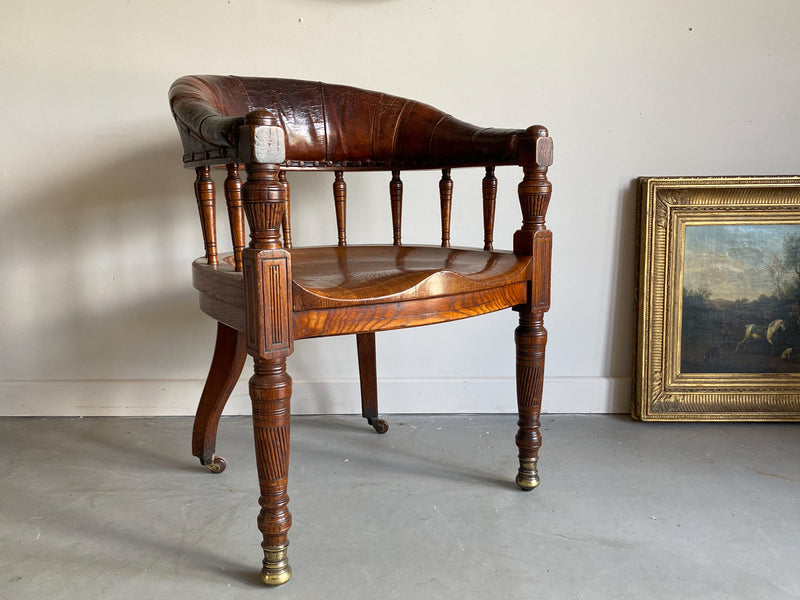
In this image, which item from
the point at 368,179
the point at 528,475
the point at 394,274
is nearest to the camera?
the point at 394,274

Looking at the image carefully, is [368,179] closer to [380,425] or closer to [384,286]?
[380,425]

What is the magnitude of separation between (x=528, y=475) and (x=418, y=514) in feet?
0.92

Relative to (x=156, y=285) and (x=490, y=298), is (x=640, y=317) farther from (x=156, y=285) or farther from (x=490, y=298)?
(x=156, y=285)

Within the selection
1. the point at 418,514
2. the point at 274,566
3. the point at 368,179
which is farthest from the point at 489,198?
the point at 274,566

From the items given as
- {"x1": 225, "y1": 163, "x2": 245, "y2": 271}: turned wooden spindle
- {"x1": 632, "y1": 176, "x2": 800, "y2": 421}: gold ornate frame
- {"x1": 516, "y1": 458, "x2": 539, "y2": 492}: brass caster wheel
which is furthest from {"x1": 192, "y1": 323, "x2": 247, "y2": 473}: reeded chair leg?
{"x1": 632, "y1": 176, "x2": 800, "y2": 421}: gold ornate frame

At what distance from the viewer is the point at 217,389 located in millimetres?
1479

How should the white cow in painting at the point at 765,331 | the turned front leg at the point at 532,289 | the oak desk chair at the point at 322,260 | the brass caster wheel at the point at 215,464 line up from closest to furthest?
the oak desk chair at the point at 322,260 → the turned front leg at the point at 532,289 → the brass caster wheel at the point at 215,464 → the white cow in painting at the point at 765,331

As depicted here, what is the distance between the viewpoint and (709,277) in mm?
1893

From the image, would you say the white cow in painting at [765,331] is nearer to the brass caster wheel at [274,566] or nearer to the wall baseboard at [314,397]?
the wall baseboard at [314,397]

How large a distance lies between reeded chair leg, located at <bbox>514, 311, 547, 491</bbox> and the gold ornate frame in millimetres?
620

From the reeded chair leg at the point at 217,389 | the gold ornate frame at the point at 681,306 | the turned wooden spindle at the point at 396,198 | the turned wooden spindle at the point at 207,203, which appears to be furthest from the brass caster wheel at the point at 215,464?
the gold ornate frame at the point at 681,306

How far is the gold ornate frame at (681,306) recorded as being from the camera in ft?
6.07

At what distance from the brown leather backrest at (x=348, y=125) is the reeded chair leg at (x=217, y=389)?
0.46 meters

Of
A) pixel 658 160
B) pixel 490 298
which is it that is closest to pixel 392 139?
pixel 490 298
